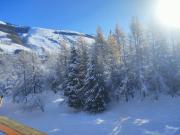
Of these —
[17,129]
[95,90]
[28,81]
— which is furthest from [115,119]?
[17,129]

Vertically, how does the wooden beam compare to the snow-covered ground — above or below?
above

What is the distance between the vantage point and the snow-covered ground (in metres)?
33.9

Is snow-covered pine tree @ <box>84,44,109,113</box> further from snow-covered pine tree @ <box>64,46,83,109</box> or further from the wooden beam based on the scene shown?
the wooden beam

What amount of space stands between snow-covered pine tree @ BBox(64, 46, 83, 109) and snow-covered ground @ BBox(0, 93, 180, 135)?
1534 millimetres

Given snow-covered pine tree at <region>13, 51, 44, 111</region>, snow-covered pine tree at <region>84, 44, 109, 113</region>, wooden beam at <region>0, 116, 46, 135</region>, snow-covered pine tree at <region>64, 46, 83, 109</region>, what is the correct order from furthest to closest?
1. snow-covered pine tree at <region>13, 51, 44, 111</region>
2. snow-covered pine tree at <region>64, 46, 83, 109</region>
3. snow-covered pine tree at <region>84, 44, 109, 113</region>
4. wooden beam at <region>0, 116, 46, 135</region>

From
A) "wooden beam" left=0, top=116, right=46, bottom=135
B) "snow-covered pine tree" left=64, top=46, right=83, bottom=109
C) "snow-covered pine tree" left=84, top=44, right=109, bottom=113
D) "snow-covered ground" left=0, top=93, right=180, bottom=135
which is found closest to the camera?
"wooden beam" left=0, top=116, right=46, bottom=135

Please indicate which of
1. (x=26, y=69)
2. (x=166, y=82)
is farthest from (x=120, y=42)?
(x=26, y=69)

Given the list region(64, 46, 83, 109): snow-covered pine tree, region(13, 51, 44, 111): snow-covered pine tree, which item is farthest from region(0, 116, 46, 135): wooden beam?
region(13, 51, 44, 111): snow-covered pine tree

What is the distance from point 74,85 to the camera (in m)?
45.1

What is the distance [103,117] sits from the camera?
133 ft

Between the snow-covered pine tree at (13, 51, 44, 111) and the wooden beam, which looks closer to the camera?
the wooden beam

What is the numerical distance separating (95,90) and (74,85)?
406cm

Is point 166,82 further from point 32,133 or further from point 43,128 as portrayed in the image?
point 32,133

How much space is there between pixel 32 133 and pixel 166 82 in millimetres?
43427
